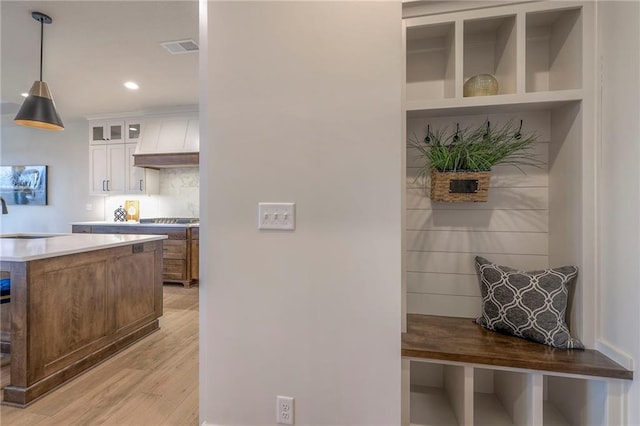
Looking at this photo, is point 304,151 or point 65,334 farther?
point 65,334

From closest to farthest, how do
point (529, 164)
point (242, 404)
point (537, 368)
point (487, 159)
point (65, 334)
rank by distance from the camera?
point (537, 368) < point (242, 404) < point (487, 159) < point (529, 164) < point (65, 334)

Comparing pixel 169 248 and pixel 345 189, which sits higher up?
pixel 345 189

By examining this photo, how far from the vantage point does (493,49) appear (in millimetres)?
1712

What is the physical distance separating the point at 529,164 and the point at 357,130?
103 centimetres

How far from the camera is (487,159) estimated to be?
60.2 inches

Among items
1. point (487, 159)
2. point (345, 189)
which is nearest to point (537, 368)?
point (487, 159)

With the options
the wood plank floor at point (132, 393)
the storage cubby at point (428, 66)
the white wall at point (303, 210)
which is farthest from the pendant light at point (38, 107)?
the storage cubby at point (428, 66)

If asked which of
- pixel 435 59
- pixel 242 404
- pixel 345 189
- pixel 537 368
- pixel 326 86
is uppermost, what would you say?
pixel 435 59

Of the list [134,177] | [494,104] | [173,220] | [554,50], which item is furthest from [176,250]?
[554,50]

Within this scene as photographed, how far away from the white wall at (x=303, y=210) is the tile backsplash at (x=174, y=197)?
4089 millimetres

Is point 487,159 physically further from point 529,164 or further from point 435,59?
point 435,59

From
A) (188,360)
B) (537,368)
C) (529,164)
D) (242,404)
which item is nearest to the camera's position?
(537,368)

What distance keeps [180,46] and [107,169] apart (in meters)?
3.28

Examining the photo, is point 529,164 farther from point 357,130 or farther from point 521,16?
point 357,130
